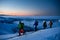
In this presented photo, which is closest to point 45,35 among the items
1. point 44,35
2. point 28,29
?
point 44,35

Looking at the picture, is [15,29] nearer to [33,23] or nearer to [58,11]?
[33,23]

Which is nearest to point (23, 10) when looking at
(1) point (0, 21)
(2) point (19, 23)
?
(2) point (19, 23)

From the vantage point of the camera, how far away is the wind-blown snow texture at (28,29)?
1.72 m

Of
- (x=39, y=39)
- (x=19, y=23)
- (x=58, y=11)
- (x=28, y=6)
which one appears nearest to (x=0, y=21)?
(x=19, y=23)

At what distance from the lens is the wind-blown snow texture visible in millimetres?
1724

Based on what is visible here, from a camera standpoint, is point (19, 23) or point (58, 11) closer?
point (19, 23)

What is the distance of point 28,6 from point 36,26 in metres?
0.31

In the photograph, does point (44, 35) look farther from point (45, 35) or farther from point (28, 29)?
point (28, 29)

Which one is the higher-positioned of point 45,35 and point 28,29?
point 28,29

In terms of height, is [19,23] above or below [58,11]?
below

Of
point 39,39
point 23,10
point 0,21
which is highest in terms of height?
point 23,10

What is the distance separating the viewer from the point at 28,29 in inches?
69.6

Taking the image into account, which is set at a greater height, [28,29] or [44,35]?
[28,29]

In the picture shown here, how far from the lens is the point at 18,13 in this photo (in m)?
Result: 1.78
